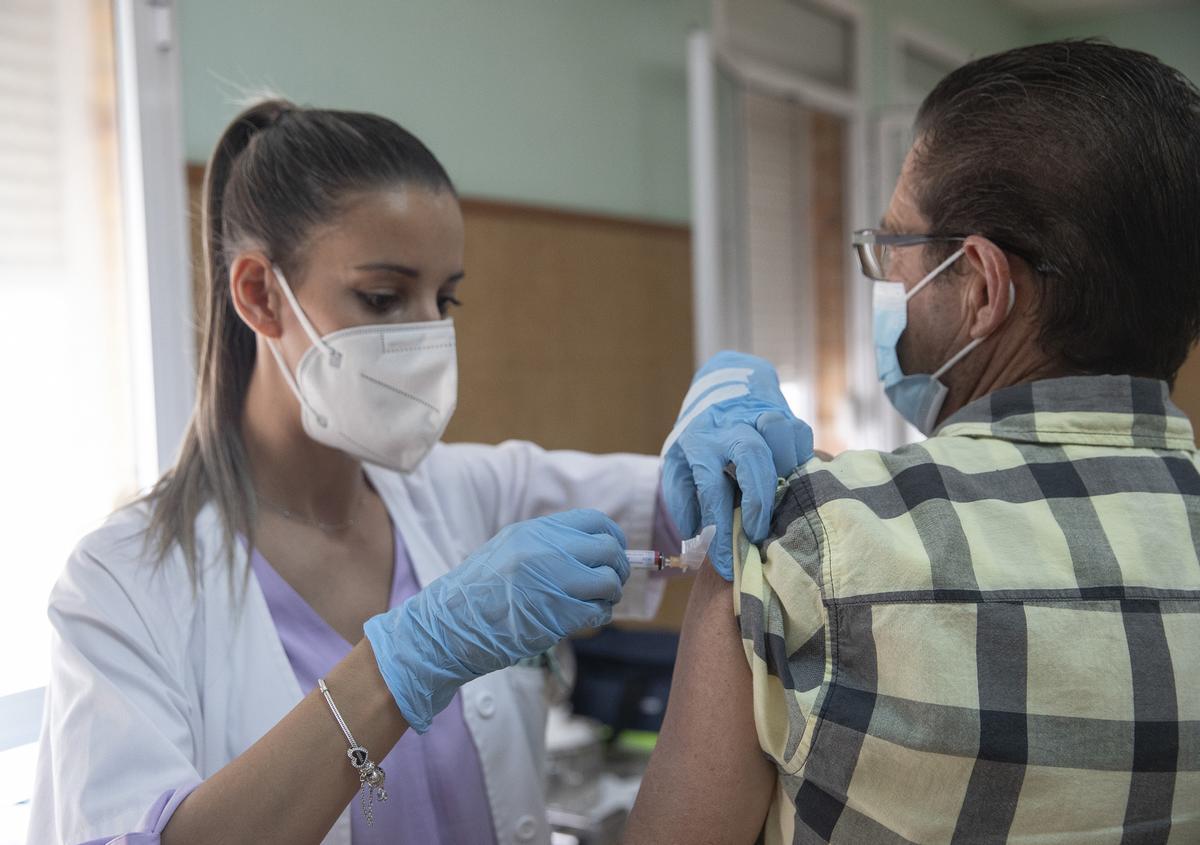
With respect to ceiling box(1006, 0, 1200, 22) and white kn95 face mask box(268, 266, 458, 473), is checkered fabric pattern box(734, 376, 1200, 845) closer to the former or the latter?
white kn95 face mask box(268, 266, 458, 473)

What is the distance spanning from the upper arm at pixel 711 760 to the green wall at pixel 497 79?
5.09 feet

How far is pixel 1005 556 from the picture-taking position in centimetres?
84

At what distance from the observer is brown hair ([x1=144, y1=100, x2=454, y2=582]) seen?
130 cm

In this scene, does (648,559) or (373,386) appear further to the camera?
(373,386)

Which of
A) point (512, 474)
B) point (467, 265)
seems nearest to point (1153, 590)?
point (512, 474)

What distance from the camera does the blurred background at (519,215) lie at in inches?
68.2

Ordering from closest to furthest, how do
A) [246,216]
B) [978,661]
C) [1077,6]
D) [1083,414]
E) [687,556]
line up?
[978,661] → [1083,414] → [687,556] → [246,216] → [1077,6]

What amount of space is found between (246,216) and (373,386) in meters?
0.30

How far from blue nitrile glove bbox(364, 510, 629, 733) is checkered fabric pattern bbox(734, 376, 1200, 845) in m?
0.23

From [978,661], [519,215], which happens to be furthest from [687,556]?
[519,215]

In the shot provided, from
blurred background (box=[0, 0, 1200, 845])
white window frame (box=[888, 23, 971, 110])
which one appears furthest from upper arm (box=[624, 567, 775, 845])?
white window frame (box=[888, 23, 971, 110])

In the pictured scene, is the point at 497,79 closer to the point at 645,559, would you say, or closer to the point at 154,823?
the point at 645,559

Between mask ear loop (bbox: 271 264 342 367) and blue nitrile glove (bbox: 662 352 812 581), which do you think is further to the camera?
mask ear loop (bbox: 271 264 342 367)

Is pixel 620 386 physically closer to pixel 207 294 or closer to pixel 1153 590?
pixel 207 294
